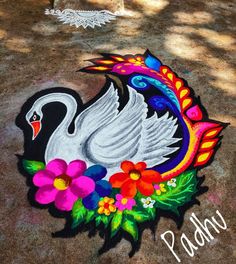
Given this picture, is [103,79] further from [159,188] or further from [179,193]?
[179,193]

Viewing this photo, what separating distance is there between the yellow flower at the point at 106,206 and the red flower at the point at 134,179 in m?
0.15

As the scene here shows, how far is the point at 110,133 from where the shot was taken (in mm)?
3803

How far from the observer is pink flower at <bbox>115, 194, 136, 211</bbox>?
10.3 feet

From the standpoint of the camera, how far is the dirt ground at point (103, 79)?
9.32 feet

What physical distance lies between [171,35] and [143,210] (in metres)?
3.39

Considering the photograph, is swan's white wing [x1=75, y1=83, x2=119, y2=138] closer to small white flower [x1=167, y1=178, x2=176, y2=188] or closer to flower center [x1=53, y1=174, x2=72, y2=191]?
flower center [x1=53, y1=174, x2=72, y2=191]

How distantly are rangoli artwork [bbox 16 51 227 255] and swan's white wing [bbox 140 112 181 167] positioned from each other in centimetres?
1

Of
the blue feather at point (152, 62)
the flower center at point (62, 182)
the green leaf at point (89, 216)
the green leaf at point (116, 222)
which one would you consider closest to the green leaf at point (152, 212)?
the green leaf at point (116, 222)

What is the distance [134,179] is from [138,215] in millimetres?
408

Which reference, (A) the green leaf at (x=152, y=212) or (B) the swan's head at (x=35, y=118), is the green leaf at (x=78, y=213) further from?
(B) the swan's head at (x=35, y=118)

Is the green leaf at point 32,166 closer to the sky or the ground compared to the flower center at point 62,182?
closer to the sky

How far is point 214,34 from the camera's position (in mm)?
5648

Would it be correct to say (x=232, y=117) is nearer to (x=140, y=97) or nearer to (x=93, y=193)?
(x=140, y=97)

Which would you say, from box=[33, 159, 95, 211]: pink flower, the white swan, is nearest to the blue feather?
the white swan
